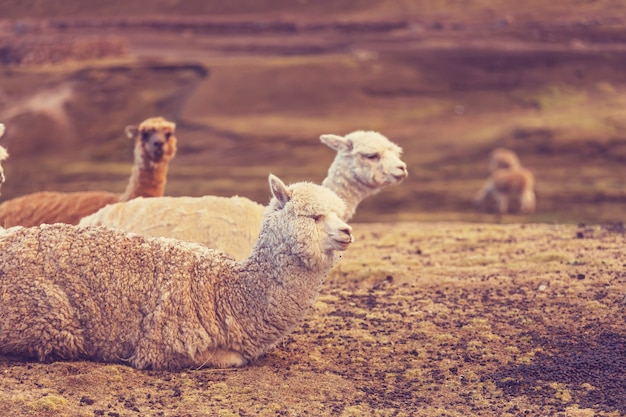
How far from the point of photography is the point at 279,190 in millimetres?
7773

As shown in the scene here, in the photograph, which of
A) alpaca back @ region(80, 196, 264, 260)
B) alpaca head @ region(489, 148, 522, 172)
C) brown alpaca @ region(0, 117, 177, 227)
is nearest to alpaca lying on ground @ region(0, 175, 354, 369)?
alpaca back @ region(80, 196, 264, 260)

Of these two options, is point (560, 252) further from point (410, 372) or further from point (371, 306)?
point (410, 372)

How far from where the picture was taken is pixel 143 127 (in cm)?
1251

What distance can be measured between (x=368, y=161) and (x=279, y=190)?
2.32 meters

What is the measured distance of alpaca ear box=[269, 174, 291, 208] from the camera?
25.4 feet

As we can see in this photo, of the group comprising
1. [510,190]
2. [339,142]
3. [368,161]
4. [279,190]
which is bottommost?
[279,190]

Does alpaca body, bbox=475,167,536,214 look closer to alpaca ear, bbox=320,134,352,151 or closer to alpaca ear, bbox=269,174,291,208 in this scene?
alpaca ear, bbox=320,134,352,151

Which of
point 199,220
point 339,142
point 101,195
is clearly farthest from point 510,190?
point 199,220

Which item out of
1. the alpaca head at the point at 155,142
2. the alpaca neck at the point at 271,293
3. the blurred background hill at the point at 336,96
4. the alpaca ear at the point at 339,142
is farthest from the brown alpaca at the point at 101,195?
the blurred background hill at the point at 336,96

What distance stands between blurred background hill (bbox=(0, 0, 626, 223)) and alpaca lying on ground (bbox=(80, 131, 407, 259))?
14900mm

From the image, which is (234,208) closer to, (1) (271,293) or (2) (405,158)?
(1) (271,293)

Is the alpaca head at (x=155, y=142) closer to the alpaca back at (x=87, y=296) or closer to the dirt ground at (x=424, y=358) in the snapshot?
the dirt ground at (x=424, y=358)

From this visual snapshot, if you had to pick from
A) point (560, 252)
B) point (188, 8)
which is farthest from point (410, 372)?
point (188, 8)

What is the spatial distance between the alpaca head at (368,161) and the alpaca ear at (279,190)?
2135mm
